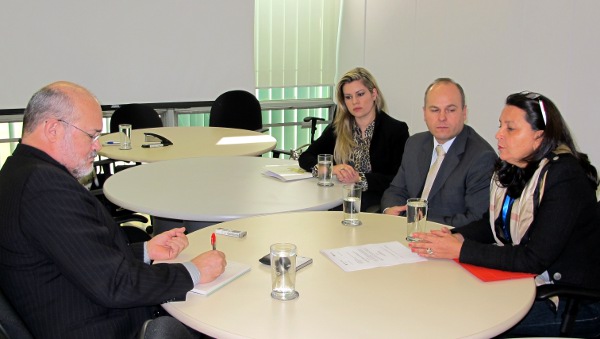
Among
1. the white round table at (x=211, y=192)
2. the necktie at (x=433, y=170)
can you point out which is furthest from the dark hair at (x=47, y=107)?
the necktie at (x=433, y=170)

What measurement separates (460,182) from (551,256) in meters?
0.95

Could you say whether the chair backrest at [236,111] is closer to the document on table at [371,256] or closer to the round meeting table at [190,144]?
the round meeting table at [190,144]

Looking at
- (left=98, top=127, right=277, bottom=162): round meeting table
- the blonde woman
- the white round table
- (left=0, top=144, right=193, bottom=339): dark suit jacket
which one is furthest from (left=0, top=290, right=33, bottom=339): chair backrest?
(left=98, top=127, right=277, bottom=162): round meeting table

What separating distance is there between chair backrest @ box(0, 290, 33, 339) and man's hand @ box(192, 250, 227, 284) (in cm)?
51

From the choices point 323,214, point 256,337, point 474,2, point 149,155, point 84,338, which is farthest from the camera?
point 474,2

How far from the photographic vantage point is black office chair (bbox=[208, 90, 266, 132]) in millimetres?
5723

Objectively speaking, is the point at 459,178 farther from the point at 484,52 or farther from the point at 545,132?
the point at 484,52

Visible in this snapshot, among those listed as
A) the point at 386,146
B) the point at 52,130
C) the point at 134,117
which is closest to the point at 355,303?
the point at 52,130

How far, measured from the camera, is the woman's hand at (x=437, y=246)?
2041 mm

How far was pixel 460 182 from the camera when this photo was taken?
291cm

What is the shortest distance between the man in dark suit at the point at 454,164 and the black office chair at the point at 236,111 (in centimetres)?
291

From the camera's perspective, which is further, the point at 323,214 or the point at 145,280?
the point at 323,214

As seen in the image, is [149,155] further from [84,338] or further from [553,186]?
[553,186]

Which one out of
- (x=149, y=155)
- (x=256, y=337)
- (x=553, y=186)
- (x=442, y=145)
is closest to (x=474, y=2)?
(x=442, y=145)
